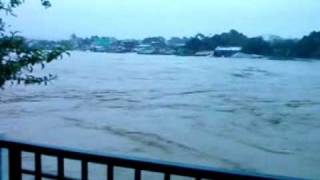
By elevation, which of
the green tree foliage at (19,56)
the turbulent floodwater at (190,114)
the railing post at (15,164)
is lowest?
the turbulent floodwater at (190,114)

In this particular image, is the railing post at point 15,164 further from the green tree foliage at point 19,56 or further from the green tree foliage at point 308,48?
the green tree foliage at point 308,48

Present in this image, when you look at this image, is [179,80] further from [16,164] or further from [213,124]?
[16,164]

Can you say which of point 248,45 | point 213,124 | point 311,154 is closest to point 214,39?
point 248,45

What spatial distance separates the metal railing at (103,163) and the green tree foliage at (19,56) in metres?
0.35

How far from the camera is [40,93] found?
22.3 meters

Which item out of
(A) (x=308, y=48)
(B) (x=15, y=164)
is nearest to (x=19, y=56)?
(B) (x=15, y=164)

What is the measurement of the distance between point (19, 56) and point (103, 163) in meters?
0.79

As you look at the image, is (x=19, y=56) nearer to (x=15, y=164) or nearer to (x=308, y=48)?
(x=15, y=164)

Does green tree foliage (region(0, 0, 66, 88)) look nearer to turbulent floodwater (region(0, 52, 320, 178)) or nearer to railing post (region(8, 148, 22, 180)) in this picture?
railing post (region(8, 148, 22, 180))

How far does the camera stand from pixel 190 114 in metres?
19.0

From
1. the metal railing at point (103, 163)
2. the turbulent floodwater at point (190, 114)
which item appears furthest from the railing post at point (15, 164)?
the turbulent floodwater at point (190, 114)

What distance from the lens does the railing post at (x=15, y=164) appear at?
1708 mm

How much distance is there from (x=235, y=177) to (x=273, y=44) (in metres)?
17.1

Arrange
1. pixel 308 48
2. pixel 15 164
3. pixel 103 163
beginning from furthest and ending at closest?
1. pixel 308 48
2. pixel 15 164
3. pixel 103 163
